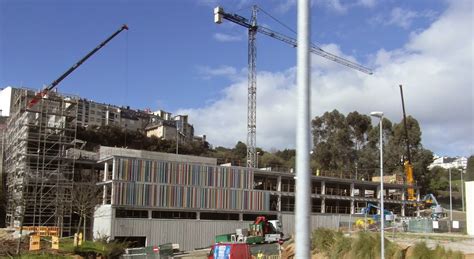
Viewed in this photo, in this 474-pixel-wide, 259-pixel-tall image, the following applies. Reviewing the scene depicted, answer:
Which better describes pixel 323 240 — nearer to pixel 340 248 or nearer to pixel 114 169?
pixel 340 248

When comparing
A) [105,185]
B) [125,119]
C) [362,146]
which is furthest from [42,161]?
[125,119]

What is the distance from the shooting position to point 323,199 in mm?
85750

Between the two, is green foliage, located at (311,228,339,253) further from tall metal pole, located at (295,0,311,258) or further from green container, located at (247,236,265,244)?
tall metal pole, located at (295,0,311,258)

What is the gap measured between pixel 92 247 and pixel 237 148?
375 feet

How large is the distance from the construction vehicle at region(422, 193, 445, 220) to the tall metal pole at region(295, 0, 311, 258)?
215 ft

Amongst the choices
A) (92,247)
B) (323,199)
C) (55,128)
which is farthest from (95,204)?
(323,199)

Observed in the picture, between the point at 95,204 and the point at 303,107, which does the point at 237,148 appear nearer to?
the point at 95,204

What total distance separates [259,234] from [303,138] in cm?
5263

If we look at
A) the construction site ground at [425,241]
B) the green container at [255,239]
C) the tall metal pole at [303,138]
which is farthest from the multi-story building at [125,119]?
the tall metal pole at [303,138]

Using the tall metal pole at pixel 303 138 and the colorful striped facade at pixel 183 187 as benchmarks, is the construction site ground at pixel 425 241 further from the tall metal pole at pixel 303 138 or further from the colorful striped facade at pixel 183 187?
the tall metal pole at pixel 303 138

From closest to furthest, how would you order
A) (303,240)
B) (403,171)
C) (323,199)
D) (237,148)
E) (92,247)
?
1. (303,240)
2. (92,247)
3. (323,199)
4. (403,171)
5. (237,148)

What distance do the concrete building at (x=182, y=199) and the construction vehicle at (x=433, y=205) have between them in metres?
14.4

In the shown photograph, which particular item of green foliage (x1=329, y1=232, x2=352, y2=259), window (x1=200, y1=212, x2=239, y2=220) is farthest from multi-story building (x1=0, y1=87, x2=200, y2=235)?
green foliage (x1=329, y1=232, x2=352, y2=259)

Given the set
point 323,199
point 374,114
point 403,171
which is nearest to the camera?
point 374,114
